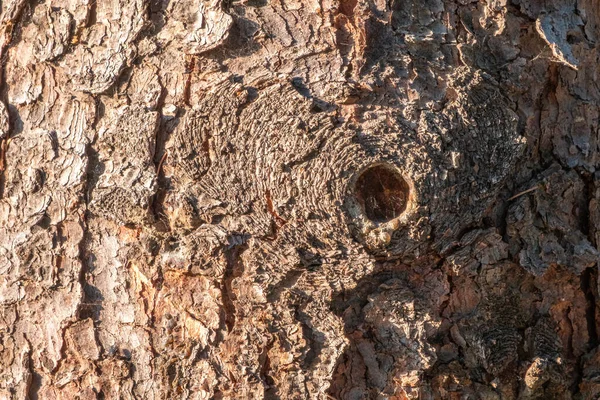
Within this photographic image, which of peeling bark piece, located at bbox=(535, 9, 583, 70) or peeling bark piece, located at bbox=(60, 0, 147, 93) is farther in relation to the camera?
peeling bark piece, located at bbox=(535, 9, 583, 70)

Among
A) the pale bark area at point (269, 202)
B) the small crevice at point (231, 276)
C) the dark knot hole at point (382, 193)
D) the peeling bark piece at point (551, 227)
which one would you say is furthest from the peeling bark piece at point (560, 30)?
the small crevice at point (231, 276)

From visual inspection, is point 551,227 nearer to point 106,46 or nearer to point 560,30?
point 560,30

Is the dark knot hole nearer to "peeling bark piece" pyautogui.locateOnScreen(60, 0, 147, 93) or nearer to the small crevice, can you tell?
the small crevice

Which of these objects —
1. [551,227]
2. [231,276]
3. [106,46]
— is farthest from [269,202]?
[551,227]

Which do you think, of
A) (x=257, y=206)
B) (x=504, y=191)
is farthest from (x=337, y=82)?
(x=504, y=191)

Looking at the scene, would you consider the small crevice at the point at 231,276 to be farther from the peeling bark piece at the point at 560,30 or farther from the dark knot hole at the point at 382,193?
the peeling bark piece at the point at 560,30

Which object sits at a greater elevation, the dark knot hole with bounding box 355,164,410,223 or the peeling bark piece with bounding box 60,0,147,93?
the peeling bark piece with bounding box 60,0,147,93

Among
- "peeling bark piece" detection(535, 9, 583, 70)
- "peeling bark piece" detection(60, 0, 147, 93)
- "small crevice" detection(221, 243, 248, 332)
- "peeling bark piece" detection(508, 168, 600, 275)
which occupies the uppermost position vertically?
"peeling bark piece" detection(535, 9, 583, 70)

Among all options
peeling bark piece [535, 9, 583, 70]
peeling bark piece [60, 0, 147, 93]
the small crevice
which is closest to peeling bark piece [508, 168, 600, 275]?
peeling bark piece [535, 9, 583, 70]
